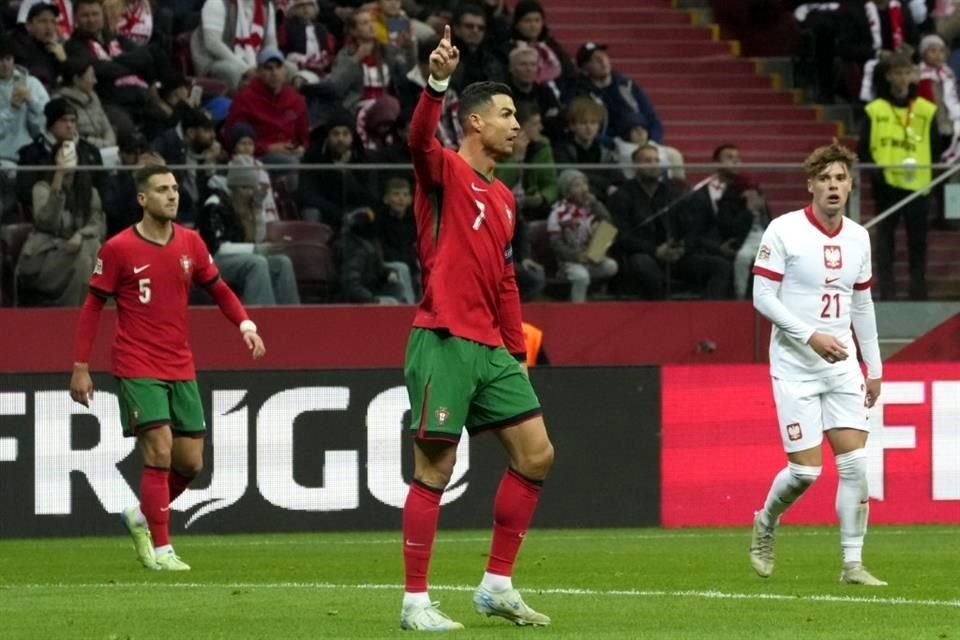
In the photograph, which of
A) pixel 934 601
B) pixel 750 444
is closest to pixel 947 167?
pixel 750 444

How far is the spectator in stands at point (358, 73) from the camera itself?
68.0 feet

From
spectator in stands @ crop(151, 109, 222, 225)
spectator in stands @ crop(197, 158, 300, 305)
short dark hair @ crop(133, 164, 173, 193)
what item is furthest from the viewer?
spectator in stands @ crop(151, 109, 222, 225)

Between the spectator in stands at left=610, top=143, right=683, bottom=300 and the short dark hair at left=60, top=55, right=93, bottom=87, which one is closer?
the spectator in stands at left=610, top=143, right=683, bottom=300

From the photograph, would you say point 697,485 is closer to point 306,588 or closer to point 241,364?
point 241,364

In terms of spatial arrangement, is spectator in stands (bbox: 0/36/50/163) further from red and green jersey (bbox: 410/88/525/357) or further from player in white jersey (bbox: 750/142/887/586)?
red and green jersey (bbox: 410/88/525/357)

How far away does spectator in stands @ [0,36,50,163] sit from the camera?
60.6 ft

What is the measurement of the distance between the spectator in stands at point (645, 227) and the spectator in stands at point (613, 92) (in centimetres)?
332

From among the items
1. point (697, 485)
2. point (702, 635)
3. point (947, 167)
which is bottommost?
point (697, 485)

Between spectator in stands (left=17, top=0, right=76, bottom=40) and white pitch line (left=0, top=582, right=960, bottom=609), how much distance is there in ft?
29.8

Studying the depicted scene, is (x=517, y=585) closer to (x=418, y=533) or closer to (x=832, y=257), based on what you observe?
(x=832, y=257)

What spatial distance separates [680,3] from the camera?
87.7 ft

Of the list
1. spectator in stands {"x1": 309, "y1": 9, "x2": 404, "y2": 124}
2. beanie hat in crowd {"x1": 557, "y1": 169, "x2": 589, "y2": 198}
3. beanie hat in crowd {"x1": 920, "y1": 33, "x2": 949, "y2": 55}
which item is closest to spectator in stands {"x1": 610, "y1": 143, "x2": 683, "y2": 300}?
beanie hat in crowd {"x1": 557, "y1": 169, "x2": 589, "y2": 198}

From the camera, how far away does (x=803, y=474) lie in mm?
11758

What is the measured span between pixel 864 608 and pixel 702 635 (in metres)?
1.39
